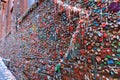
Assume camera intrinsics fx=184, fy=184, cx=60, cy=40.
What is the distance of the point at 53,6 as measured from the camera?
2.62m

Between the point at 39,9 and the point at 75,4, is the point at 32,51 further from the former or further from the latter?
the point at 75,4

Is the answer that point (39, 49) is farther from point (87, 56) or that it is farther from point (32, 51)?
point (87, 56)

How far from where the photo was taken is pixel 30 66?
10.7 ft

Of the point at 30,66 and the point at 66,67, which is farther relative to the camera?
the point at 30,66

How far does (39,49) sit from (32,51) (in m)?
0.40

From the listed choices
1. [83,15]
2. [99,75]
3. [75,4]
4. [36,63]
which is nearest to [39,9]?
[36,63]

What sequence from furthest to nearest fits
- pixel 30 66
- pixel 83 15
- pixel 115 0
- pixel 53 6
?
pixel 30 66 < pixel 53 6 < pixel 83 15 < pixel 115 0

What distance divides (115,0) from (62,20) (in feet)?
3.01

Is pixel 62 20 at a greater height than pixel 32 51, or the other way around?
pixel 62 20

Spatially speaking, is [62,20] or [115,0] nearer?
[115,0]

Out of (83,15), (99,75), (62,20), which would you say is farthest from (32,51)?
(99,75)

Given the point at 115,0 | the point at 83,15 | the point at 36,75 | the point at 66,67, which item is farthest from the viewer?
the point at 36,75

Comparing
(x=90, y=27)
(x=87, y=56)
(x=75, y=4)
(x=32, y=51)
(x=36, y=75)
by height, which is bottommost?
(x=36, y=75)

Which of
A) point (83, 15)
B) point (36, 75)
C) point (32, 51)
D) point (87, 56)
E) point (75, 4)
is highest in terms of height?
point (75, 4)
